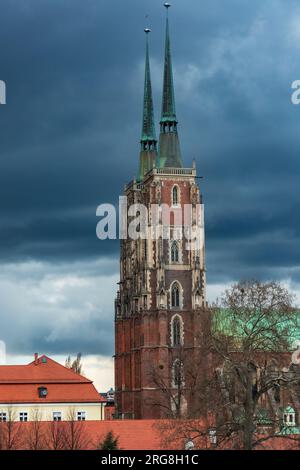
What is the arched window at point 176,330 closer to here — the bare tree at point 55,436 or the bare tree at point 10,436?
the bare tree at point 55,436

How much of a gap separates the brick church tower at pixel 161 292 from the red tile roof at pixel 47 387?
20.1m

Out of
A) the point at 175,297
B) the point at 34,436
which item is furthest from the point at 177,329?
the point at 34,436

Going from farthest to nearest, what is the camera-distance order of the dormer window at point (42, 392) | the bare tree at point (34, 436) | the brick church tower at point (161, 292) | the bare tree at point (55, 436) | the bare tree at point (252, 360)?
the brick church tower at point (161, 292), the dormer window at point (42, 392), the bare tree at point (55, 436), the bare tree at point (34, 436), the bare tree at point (252, 360)

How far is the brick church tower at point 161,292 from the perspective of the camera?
145 m

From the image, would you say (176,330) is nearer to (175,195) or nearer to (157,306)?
(157,306)

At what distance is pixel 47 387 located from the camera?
11975cm

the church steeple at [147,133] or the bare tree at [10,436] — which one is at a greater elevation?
the church steeple at [147,133]

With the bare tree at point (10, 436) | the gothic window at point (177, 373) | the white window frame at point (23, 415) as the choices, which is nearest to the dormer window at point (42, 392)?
the white window frame at point (23, 415)

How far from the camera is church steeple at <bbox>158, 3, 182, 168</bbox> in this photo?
504 ft

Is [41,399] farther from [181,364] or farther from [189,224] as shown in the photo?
[189,224]

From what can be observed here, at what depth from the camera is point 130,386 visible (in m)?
152

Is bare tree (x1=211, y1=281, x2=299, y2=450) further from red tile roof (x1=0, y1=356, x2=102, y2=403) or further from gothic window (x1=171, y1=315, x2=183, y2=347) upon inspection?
gothic window (x1=171, y1=315, x2=183, y2=347)
